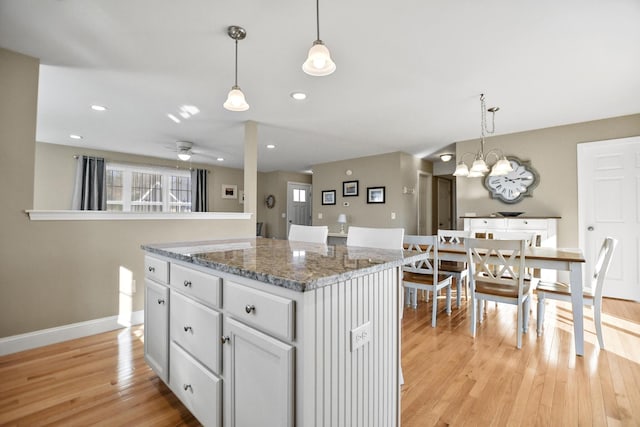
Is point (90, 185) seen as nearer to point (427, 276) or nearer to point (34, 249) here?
point (34, 249)

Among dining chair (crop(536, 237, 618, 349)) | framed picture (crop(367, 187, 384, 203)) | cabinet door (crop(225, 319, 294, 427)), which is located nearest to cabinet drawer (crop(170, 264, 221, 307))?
cabinet door (crop(225, 319, 294, 427))

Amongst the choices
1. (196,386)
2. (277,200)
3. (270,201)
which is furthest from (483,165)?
(270,201)

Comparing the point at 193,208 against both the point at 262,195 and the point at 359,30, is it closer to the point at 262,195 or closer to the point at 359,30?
the point at 262,195

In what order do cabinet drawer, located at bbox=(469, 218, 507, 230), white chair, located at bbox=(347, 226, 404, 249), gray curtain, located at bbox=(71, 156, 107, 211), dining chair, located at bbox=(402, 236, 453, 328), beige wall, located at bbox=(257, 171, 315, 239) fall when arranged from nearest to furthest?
1. white chair, located at bbox=(347, 226, 404, 249)
2. dining chair, located at bbox=(402, 236, 453, 328)
3. cabinet drawer, located at bbox=(469, 218, 507, 230)
4. gray curtain, located at bbox=(71, 156, 107, 211)
5. beige wall, located at bbox=(257, 171, 315, 239)

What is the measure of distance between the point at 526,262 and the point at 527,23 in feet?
5.94

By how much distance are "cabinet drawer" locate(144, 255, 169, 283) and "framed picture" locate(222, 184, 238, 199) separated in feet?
19.4

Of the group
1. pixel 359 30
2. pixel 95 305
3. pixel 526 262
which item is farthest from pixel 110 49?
pixel 526 262

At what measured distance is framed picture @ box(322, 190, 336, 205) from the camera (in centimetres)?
677

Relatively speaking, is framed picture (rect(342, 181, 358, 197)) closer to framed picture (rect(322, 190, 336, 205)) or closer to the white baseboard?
framed picture (rect(322, 190, 336, 205))

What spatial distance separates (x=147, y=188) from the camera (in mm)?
6316

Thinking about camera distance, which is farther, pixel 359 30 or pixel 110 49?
pixel 110 49

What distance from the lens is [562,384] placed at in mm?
1818

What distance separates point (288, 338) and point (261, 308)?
0.50 feet

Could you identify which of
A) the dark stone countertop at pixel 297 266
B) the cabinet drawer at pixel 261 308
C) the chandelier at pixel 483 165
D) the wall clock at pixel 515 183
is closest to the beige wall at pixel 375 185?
the wall clock at pixel 515 183
